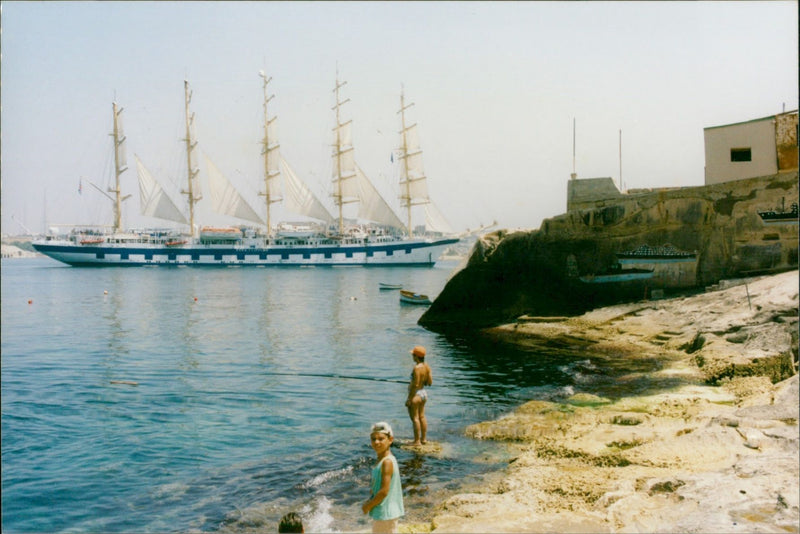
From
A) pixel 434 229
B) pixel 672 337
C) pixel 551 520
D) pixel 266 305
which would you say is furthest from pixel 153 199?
pixel 551 520

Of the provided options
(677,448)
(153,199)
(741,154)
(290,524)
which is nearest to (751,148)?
(741,154)

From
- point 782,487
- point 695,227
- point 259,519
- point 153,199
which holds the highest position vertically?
point 153,199

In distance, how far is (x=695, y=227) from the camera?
21516mm

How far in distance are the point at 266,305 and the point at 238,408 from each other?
3026cm

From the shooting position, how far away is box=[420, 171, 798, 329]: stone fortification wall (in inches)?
805

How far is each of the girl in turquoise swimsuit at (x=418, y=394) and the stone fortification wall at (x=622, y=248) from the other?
44.4 ft

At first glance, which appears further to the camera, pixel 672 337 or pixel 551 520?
pixel 672 337

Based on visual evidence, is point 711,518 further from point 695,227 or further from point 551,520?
point 695,227

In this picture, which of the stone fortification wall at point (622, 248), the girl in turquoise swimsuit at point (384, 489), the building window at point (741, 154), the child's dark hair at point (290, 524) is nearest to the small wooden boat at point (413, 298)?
the stone fortification wall at point (622, 248)

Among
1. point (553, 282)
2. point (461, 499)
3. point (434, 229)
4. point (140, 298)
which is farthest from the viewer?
point (434, 229)

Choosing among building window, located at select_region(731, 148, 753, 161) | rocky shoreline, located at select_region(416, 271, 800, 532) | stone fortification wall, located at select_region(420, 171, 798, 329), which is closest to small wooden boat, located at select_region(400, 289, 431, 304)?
stone fortification wall, located at select_region(420, 171, 798, 329)

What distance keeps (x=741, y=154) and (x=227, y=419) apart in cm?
1978

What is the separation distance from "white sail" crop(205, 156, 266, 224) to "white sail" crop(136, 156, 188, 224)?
6.65 meters

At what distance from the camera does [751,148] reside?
22.6 meters
